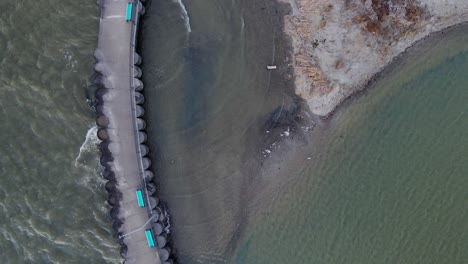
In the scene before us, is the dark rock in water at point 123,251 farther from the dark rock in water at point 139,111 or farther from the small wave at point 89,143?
the dark rock in water at point 139,111

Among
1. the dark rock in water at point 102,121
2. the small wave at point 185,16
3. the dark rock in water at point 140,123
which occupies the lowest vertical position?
the dark rock in water at point 140,123

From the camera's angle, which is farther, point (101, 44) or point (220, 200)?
point (220, 200)

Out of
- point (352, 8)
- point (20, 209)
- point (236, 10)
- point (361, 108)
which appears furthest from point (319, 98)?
point (20, 209)

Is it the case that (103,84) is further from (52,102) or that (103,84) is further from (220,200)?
(220,200)

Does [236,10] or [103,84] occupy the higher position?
[236,10]

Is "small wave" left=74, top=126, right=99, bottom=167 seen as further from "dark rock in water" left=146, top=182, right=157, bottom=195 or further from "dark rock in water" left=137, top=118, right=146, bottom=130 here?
"dark rock in water" left=146, top=182, right=157, bottom=195

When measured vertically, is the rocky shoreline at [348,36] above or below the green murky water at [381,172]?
above

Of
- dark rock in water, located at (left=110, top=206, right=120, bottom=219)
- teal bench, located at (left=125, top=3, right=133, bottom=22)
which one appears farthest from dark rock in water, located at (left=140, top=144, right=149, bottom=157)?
teal bench, located at (left=125, top=3, right=133, bottom=22)

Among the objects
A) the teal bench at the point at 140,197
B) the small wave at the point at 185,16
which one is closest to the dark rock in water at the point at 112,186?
the teal bench at the point at 140,197
